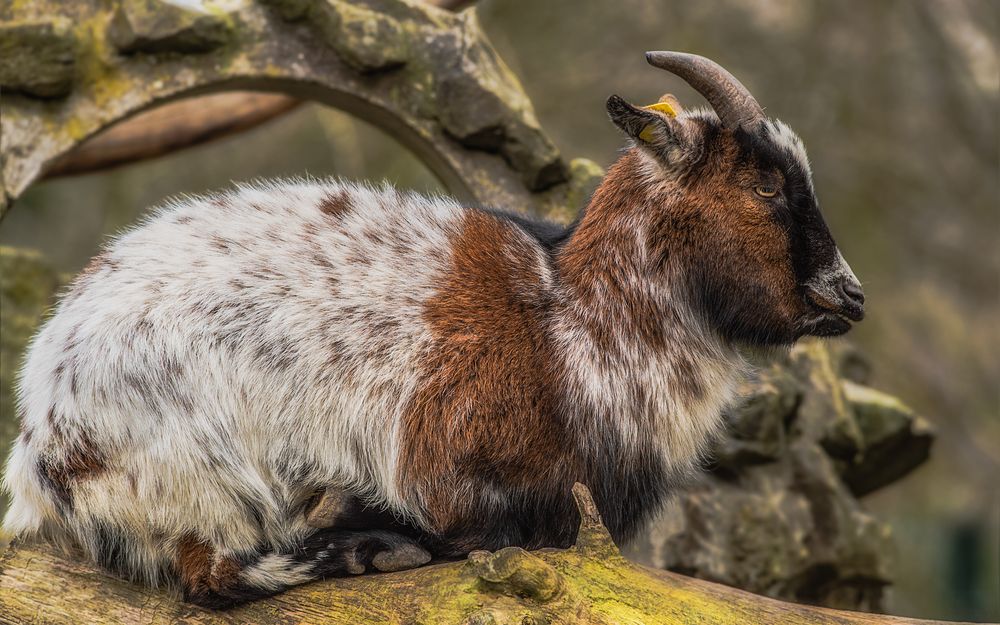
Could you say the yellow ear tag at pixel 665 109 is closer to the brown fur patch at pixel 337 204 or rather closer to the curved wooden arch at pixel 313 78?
the brown fur patch at pixel 337 204

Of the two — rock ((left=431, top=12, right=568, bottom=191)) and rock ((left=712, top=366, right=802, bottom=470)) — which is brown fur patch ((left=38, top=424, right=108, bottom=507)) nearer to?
rock ((left=431, top=12, right=568, bottom=191))

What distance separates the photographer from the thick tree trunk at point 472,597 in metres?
2.85

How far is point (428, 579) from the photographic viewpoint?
308 centimetres

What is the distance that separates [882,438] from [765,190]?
286cm

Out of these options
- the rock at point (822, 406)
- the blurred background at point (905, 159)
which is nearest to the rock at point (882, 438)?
the rock at point (822, 406)

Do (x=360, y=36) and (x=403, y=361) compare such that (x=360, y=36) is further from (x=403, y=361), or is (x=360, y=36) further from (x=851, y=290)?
(x=851, y=290)

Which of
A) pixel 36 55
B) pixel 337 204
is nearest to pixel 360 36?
pixel 36 55

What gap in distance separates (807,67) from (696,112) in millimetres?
7393

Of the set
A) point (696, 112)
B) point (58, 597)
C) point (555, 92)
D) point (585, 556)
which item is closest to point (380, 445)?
point (585, 556)

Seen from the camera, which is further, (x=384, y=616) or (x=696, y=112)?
(x=696, y=112)

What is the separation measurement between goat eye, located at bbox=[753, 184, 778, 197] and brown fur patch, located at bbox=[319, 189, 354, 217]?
4.20 ft

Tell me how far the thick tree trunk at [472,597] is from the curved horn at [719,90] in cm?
127

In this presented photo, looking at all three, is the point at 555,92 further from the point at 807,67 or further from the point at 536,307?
the point at 536,307

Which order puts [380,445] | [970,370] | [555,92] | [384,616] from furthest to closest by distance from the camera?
[555,92], [970,370], [380,445], [384,616]
